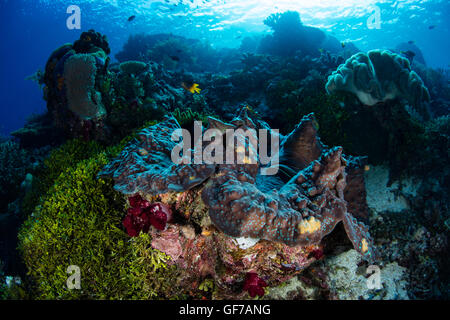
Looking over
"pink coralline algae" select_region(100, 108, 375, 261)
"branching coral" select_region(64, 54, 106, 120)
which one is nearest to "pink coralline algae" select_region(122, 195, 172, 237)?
"pink coralline algae" select_region(100, 108, 375, 261)

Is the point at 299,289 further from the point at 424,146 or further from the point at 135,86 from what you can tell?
the point at 135,86

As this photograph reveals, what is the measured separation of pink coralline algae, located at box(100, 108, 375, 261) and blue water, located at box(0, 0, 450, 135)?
19839mm

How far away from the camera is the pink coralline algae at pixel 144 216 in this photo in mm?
2598

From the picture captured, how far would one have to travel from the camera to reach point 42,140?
8.17 metres

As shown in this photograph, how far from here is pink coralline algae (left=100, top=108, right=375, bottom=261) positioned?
1.94 meters

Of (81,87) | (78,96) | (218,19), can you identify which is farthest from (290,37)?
(218,19)

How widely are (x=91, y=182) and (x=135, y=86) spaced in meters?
4.22

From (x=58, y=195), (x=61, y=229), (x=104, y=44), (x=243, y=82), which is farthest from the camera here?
(x=243, y=82)

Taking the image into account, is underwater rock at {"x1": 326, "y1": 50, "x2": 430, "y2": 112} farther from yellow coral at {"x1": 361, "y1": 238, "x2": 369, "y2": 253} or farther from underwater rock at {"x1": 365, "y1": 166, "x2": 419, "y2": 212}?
yellow coral at {"x1": 361, "y1": 238, "x2": 369, "y2": 253}

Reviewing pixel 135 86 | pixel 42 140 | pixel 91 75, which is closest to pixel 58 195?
pixel 91 75

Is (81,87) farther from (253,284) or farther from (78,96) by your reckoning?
(253,284)

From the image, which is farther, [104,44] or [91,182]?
[104,44]

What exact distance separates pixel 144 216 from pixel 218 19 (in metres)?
38.1
